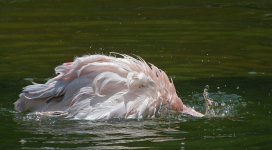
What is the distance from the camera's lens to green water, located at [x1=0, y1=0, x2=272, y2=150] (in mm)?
7148

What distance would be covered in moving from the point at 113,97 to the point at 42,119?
2.25ft

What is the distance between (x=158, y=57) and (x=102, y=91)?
4095mm

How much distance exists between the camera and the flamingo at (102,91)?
7504mm

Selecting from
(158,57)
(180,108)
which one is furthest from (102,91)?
(158,57)

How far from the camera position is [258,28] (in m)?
14.0

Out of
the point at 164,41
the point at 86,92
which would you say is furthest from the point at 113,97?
the point at 164,41

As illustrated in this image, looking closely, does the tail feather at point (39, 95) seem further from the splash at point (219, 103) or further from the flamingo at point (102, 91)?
the splash at point (219, 103)

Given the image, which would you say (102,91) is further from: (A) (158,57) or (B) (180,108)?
(A) (158,57)

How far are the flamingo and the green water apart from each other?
12cm

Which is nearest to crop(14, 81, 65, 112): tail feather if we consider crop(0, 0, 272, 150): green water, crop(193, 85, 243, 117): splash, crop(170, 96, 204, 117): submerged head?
crop(0, 0, 272, 150): green water

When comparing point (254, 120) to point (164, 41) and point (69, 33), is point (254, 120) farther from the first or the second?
point (69, 33)

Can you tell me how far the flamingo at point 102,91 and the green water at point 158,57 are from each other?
0.12 m

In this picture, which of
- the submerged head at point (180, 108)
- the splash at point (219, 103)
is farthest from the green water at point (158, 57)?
the submerged head at point (180, 108)

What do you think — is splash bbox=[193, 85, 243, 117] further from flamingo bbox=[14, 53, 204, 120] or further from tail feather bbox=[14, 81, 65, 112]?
tail feather bbox=[14, 81, 65, 112]
